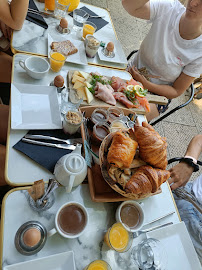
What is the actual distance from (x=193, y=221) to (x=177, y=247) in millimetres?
335

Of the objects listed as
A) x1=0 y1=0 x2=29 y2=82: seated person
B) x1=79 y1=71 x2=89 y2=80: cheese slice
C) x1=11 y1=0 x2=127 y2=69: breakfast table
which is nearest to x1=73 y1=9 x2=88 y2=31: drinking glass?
x1=11 y1=0 x2=127 y2=69: breakfast table

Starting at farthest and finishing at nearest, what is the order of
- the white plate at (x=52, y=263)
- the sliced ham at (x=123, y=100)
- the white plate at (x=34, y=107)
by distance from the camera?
the sliced ham at (x=123, y=100)
the white plate at (x=34, y=107)
the white plate at (x=52, y=263)

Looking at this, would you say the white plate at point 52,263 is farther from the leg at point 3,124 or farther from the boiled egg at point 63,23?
the boiled egg at point 63,23

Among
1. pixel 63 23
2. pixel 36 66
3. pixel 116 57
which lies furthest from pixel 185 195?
pixel 63 23

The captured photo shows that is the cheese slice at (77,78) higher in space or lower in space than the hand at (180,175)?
higher

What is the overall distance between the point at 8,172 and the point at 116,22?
3.70 m

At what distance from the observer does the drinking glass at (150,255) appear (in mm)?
850

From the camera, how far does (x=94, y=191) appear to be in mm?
960

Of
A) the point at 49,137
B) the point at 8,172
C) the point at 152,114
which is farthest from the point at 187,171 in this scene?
the point at 8,172

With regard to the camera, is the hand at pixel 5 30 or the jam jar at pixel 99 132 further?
the hand at pixel 5 30

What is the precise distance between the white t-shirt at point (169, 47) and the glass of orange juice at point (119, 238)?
4.90 feet

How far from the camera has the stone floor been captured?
8.91 feet

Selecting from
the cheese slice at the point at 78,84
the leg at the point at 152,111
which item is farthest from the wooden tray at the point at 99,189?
the leg at the point at 152,111

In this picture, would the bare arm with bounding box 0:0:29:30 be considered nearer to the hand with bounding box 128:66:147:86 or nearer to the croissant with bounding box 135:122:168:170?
the hand with bounding box 128:66:147:86
